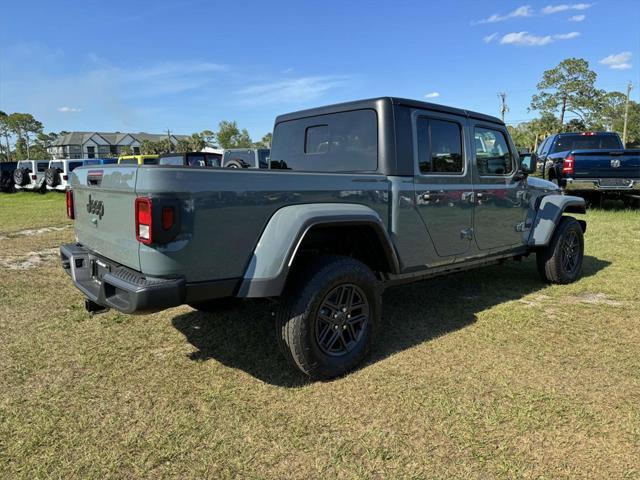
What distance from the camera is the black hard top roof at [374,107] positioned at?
3551 millimetres

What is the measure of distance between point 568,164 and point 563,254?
5.31 metres

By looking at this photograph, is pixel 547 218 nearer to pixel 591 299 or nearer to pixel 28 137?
pixel 591 299

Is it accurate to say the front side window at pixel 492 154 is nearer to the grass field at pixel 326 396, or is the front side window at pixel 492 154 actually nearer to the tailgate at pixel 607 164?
the grass field at pixel 326 396

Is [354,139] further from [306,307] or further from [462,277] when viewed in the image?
[462,277]

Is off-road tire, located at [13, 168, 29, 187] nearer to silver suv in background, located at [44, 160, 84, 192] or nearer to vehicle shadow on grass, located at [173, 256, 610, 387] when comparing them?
silver suv in background, located at [44, 160, 84, 192]

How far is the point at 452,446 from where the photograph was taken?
2385 mm

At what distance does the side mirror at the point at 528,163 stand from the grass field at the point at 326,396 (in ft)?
4.36

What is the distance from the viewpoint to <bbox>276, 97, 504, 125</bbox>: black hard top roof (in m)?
3.55

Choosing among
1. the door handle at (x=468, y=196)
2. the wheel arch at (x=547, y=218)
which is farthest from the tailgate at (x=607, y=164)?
the door handle at (x=468, y=196)

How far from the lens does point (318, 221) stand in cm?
287

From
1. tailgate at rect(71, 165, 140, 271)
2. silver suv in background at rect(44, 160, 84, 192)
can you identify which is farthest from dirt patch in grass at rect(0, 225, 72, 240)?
silver suv in background at rect(44, 160, 84, 192)

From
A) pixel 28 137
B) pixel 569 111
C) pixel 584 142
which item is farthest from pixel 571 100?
pixel 28 137

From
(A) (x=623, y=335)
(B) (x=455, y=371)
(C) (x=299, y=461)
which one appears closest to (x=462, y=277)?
(A) (x=623, y=335)

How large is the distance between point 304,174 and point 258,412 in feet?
4.73
